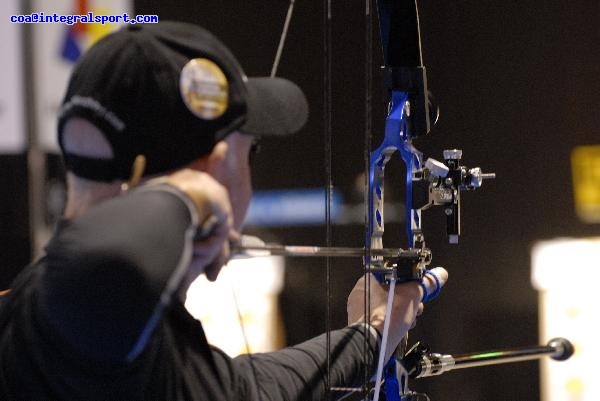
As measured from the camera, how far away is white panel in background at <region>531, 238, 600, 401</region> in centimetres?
215

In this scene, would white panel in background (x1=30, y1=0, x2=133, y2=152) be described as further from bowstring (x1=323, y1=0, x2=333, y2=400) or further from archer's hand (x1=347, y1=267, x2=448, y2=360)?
archer's hand (x1=347, y1=267, x2=448, y2=360)

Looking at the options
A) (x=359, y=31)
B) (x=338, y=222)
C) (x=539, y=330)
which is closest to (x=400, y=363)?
(x=338, y=222)

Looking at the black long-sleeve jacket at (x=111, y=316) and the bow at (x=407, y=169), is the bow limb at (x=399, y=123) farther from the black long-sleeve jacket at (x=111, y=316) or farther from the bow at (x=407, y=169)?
the black long-sleeve jacket at (x=111, y=316)

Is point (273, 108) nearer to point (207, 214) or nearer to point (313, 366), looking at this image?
point (207, 214)

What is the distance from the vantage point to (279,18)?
1302mm

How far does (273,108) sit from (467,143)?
1.15 meters

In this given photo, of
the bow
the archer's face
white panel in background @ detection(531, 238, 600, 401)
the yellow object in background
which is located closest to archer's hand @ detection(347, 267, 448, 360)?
the bow

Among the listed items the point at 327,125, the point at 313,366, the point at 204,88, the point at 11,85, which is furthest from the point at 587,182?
the point at 204,88

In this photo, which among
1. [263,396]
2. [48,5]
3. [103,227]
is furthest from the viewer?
[48,5]

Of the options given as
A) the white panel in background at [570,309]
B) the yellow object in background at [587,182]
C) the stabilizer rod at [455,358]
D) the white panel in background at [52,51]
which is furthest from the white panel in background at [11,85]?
the yellow object in background at [587,182]

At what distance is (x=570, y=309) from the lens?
221 centimetres

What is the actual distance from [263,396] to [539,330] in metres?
1.42

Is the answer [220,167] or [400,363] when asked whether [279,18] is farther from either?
[220,167]

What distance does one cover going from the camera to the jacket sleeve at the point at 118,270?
550 millimetres
